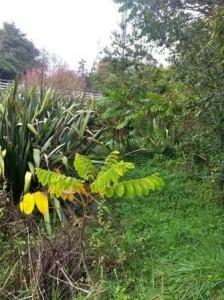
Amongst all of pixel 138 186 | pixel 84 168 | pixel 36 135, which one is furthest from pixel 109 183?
pixel 36 135

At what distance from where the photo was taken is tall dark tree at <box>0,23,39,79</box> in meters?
33.5

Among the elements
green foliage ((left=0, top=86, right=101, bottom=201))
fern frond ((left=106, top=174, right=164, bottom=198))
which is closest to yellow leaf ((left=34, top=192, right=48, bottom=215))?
fern frond ((left=106, top=174, right=164, bottom=198))

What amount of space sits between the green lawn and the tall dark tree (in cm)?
2890

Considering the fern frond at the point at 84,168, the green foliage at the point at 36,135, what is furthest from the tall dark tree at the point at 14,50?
the fern frond at the point at 84,168

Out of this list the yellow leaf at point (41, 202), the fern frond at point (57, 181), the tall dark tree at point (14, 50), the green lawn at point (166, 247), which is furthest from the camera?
the tall dark tree at point (14, 50)

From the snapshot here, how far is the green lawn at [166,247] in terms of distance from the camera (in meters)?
3.14

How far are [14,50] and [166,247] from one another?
35743 millimetres

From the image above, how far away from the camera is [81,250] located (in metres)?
3.42

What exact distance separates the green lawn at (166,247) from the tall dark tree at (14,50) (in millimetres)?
28898

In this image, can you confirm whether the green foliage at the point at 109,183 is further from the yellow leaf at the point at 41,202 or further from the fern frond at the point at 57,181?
the yellow leaf at the point at 41,202

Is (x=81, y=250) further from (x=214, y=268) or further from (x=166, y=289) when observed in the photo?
(x=214, y=268)

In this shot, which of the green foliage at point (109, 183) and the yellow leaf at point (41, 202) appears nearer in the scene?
the green foliage at point (109, 183)

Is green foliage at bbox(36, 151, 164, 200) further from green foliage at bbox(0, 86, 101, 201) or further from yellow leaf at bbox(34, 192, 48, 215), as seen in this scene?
green foliage at bbox(0, 86, 101, 201)

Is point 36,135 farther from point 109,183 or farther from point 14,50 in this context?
point 14,50
